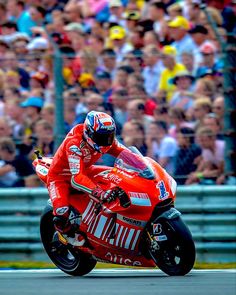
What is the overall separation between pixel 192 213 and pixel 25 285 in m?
2.71

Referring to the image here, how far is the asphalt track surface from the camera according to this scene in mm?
7066

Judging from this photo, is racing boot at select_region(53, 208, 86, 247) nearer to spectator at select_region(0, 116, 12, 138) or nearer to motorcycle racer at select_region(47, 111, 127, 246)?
motorcycle racer at select_region(47, 111, 127, 246)

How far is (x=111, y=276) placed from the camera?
8.48m

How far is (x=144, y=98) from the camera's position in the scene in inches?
408

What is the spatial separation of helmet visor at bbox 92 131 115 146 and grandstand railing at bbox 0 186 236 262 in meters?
1.77

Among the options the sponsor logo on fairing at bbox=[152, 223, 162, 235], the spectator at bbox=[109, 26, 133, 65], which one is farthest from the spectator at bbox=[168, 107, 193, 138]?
the spectator at bbox=[109, 26, 133, 65]

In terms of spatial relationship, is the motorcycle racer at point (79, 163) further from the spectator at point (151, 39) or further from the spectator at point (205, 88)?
the spectator at point (151, 39)

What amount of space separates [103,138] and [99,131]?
0.27 feet

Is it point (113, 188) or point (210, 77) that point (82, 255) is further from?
point (210, 77)

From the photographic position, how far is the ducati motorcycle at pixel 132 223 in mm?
7953

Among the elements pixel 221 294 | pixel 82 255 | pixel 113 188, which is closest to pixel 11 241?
pixel 82 255

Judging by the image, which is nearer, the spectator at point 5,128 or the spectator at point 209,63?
the spectator at point 209,63

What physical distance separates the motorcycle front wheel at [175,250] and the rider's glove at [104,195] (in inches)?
19.2

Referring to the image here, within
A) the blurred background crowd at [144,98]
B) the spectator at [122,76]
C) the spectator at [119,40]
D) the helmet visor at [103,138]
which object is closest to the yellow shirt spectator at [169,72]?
the blurred background crowd at [144,98]
